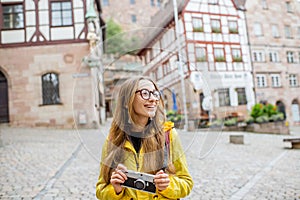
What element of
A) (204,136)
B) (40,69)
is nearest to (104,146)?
(204,136)

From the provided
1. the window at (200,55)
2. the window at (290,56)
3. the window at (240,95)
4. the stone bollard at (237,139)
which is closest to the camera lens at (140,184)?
the window at (200,55)

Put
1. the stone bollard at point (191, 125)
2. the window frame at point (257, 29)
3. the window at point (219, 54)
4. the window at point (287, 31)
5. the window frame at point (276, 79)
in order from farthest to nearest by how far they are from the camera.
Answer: the window frame at point (257, 29)
the window frame at point (276, 79)
the window at point (287, 31)
the window at point (219, 54)
the stone bollard at point (191, 125)

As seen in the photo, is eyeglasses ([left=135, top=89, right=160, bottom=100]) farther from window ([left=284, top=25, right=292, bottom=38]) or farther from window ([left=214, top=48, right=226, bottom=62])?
window ([left=284, top=25, right=292, bottom=38])

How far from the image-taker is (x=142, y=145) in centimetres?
66

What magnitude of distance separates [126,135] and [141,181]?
5.3 inches

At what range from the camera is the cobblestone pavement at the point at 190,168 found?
1.71m

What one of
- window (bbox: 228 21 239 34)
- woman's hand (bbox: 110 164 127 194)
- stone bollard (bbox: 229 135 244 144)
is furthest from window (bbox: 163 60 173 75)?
stone bollard (bbox: 229 135 244 144)

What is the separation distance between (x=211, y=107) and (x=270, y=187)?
1.43m

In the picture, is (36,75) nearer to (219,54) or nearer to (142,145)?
(219,54)

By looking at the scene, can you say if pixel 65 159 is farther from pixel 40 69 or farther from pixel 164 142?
pixel 164 142

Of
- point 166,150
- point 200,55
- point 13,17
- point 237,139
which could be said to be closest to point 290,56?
point 200,55

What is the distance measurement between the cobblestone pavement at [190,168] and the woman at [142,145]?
6 centimetres

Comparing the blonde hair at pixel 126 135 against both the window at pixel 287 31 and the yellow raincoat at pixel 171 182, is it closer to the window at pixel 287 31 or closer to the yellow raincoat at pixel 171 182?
the yellow raincoat at pixel 171 182

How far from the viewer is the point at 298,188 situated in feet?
5.65
